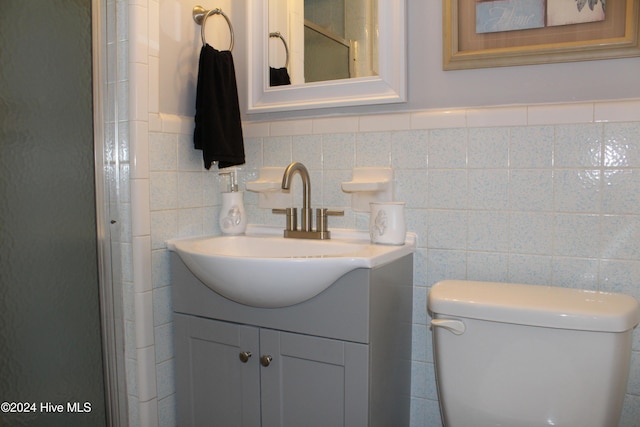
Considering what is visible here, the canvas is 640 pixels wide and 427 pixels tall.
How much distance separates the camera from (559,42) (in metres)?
1.30

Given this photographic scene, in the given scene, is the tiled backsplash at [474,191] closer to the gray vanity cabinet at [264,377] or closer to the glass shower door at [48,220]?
the gray vanity cabinet at [264,377]

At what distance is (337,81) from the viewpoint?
1.55 meters

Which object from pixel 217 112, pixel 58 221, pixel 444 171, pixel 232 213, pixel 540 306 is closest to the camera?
pixel 540 306

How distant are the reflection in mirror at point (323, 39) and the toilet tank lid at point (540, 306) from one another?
28.5 inches

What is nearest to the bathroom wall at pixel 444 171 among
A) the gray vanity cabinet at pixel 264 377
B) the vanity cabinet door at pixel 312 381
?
the gray vanity cabinet at pixel 264 377

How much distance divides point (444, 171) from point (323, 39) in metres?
0.57

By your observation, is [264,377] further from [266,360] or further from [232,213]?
[232,213]

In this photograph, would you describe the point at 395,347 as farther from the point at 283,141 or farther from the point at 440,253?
the point at 283,141

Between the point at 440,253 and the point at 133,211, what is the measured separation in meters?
0.89

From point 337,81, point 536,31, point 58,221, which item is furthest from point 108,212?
point 536,31

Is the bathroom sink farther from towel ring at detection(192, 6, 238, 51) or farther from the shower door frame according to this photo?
towel ring at detection(192, 6, 238, 51)

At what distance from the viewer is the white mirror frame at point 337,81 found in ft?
4.77

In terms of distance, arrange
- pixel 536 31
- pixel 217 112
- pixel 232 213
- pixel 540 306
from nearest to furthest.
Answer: pixel 540 306, pixel 536 31, pixel 217 112, pixel 232 213

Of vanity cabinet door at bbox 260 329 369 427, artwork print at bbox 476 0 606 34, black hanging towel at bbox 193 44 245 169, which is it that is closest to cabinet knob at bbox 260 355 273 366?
vanity cabinet door at bbox 260 329 369 427
